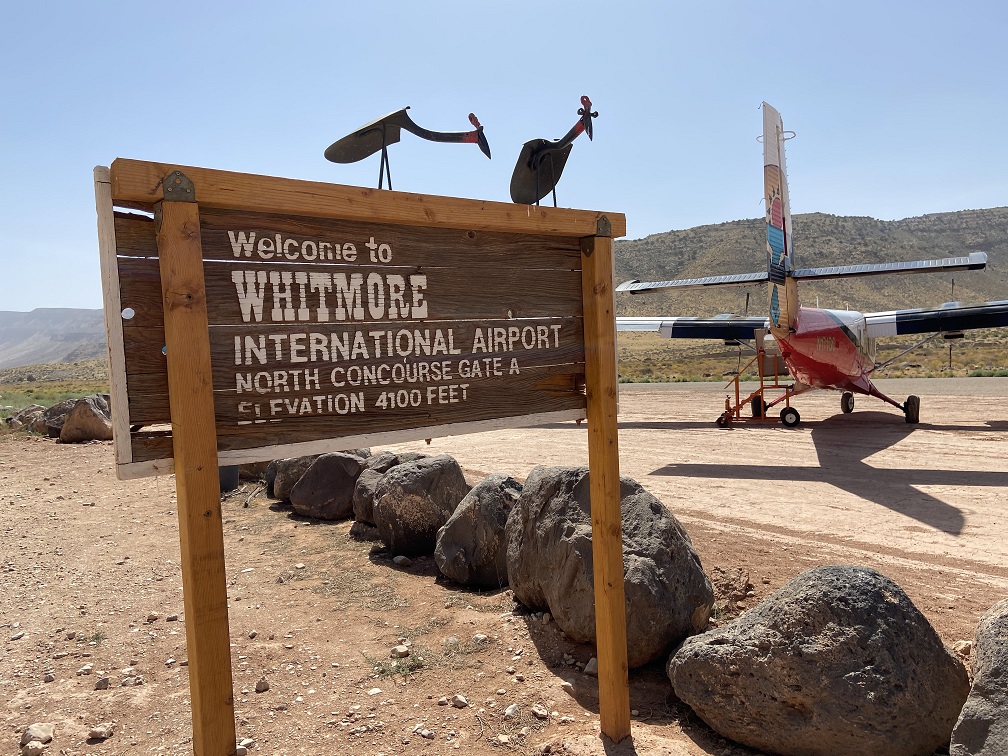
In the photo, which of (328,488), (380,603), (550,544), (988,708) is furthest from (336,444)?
(328,488)

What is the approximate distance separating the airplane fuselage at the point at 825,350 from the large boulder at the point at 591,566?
568 inches

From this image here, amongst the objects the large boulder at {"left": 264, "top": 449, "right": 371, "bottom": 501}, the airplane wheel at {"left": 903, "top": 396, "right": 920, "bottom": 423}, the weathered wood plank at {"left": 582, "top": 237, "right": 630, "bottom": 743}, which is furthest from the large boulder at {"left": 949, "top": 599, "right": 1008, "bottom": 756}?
the airplane wheel at {"left": 903, "top": 396, "right": 920, "bottom": 423}

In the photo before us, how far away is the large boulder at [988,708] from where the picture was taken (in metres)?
2.66

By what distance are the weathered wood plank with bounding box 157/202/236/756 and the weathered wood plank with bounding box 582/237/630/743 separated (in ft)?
6.64

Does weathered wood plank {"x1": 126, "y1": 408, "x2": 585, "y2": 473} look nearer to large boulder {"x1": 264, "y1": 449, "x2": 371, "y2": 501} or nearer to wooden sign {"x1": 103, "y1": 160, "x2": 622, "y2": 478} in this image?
wooden sign {"x1": 103, "y1": 160, "x2": 622, "y2": 478}

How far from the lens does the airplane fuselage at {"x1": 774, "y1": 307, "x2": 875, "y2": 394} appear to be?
1822cm

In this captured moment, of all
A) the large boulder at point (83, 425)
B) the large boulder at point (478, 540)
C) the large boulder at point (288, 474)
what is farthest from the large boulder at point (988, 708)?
the large boulder at point (83, 425)

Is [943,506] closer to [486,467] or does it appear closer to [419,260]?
[486,467]

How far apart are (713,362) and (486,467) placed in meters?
37.6

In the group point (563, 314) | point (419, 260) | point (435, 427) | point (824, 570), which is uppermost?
point (419, 260)

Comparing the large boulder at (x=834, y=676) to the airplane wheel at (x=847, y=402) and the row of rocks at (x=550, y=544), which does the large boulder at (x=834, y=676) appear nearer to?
the row of rocks at (x=550, y=544)

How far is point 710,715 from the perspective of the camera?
3.87 m

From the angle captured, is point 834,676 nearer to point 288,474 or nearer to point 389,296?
point 389,296

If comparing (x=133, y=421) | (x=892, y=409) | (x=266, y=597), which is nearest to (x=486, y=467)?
(x=266, y=597)
